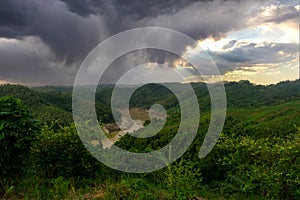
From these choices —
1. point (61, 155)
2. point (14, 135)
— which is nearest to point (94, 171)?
point (61, 155)

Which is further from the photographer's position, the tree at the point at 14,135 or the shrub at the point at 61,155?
the shrub at the point at 61,155

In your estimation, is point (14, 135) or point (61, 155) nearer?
point (14, 135)

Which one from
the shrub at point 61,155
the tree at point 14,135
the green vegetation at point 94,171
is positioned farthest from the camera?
the shrub at point 61,155

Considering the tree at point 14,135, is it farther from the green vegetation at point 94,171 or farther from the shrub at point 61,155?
the shrub at point 61,155

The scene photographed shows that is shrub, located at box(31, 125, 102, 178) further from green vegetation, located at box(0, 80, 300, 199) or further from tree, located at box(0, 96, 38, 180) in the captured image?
tree, located at box(0, 96, 38, 180)

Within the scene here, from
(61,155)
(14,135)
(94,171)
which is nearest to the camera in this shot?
(14,135)

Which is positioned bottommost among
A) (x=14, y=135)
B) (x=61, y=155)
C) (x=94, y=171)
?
(x=94, y=171)

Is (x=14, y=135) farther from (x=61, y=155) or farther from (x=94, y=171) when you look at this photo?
(x=94, y=171)

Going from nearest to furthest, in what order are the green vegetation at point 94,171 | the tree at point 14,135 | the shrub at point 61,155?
the green vegetation at point 94,171 < the tree at point 14,135 < the shrub at point 61,155

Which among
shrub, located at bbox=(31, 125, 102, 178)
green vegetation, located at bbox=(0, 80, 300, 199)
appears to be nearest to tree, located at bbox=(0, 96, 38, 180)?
green vegetation, located at bbox=(0, 80, 300, 199)

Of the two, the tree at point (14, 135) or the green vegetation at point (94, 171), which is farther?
the tree at point (14, 135)

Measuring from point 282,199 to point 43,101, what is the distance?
94366 mm

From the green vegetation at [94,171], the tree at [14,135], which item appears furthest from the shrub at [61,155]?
the tree at [14,135]

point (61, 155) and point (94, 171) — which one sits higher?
point (61, 155)
